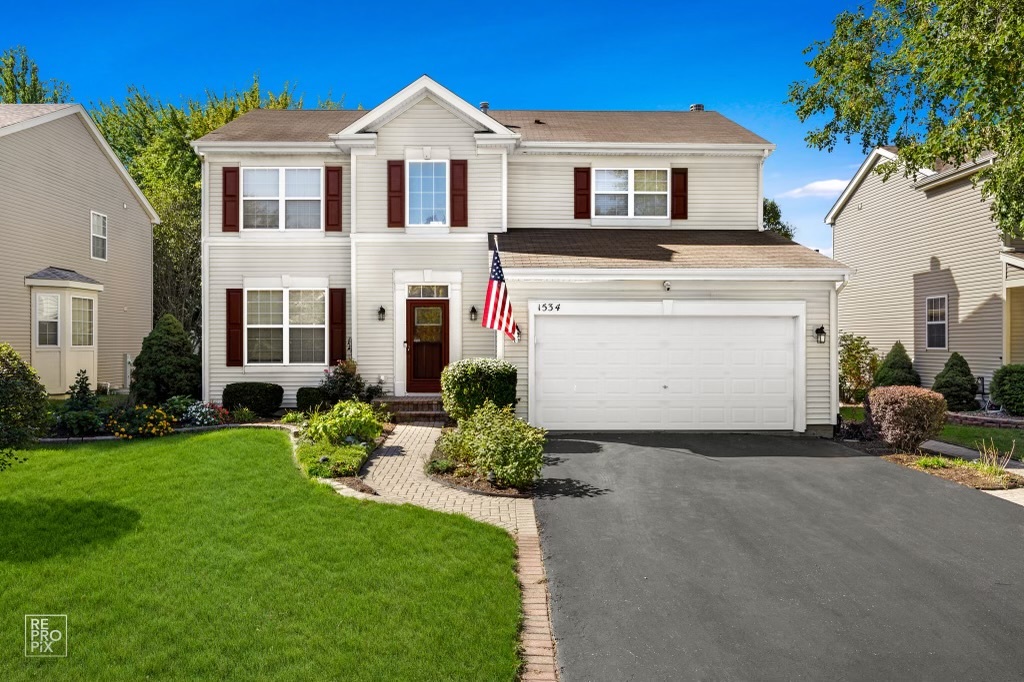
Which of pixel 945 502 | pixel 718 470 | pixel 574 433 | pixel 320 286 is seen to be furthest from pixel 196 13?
pixel 945 502

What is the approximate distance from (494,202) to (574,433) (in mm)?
5926

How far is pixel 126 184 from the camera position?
22906mm

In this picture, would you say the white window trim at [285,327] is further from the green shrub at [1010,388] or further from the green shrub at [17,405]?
the green shrub at [1010,388]

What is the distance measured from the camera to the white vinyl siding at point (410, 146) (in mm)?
15391

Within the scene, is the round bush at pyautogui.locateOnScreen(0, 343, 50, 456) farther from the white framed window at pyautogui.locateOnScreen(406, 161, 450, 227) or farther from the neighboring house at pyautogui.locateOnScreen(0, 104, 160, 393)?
the neighboring house at pyautogui.locateOnScreen(0, 104, 160, 393)

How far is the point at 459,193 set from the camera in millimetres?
15445

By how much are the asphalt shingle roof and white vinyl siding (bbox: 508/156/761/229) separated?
28 centimetres

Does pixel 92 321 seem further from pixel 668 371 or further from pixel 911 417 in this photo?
pixel 911 417

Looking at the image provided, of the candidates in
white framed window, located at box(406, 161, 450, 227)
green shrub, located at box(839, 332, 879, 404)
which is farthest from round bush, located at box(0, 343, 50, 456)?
green shrub, located at box(839, 332, 879, 404)

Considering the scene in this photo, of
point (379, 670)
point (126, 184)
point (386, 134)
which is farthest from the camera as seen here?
point (126, 184)

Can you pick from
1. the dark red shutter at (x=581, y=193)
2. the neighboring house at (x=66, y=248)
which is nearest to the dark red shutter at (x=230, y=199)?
the neighboring house at (x=66, y=248)

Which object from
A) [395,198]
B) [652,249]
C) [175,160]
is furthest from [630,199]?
[175,160]

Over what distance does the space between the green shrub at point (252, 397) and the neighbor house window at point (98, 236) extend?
33.2ft

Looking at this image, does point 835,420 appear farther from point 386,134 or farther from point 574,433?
point 386,134
